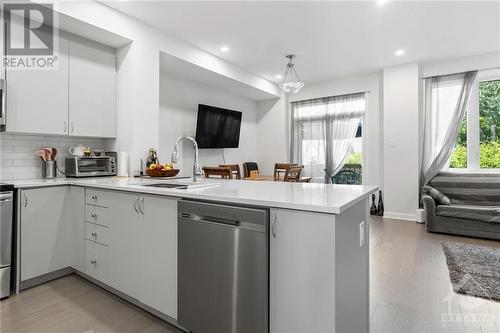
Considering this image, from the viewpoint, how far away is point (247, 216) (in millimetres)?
1354

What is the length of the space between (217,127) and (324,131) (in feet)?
7.87

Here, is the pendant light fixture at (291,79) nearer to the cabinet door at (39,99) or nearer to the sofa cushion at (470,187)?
the sofa cushion at (470,187)

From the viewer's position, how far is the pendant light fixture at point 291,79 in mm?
4324

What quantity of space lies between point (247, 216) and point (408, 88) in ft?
16.1

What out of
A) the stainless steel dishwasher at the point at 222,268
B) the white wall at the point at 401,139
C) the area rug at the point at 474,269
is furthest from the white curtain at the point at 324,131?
the stainless steel dishwasher at the point at 222,268

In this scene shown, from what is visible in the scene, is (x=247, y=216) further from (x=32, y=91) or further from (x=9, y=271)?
(x=32, y=91)

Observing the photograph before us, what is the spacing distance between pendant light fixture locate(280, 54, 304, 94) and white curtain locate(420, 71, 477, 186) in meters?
2.39

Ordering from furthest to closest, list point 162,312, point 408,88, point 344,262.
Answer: point 408,88 → point 162,312 → point 344,262

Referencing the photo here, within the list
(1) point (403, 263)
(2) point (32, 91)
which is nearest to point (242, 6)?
(2) point (32, 91)

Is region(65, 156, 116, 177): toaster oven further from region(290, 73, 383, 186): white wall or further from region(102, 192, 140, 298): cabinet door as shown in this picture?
region(290, 73, 383, 186): white wall

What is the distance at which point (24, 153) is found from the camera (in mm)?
2863

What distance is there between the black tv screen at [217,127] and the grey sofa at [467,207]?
365 cm

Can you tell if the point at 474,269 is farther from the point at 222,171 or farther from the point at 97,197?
the point at 97,197

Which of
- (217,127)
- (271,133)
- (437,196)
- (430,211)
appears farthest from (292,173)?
(271,133)
